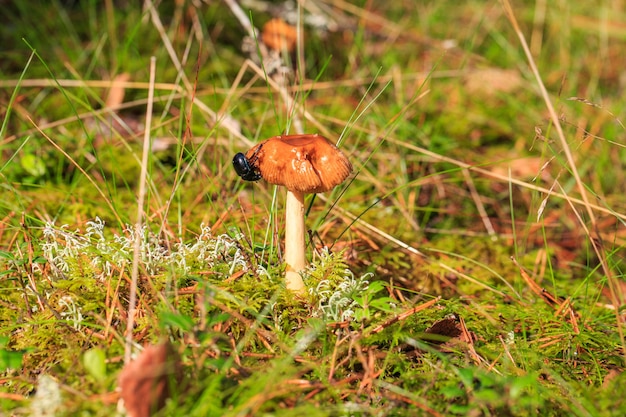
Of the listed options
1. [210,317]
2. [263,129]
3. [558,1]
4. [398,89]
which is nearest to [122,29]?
[263,129]

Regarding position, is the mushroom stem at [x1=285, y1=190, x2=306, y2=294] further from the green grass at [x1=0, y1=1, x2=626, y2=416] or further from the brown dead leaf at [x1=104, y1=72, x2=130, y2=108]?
the brown dead leaf at [x1=104, y1=72, x2=130, y2=108]

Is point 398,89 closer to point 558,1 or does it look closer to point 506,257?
point 506,257

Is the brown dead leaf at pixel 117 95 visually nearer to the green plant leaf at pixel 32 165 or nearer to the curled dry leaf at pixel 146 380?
the green plant leaf at pixel 32 165

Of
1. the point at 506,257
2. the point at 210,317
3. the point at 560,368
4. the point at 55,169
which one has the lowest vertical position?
the point at 560,368

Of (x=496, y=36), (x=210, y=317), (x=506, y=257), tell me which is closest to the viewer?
(x=210, y=317)

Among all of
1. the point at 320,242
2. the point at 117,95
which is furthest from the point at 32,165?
the point at 320,242

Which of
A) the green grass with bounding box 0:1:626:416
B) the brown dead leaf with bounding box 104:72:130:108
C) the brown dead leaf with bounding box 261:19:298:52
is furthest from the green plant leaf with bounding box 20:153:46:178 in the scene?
the brown dead leaf with bounding box 261:19:298:52
